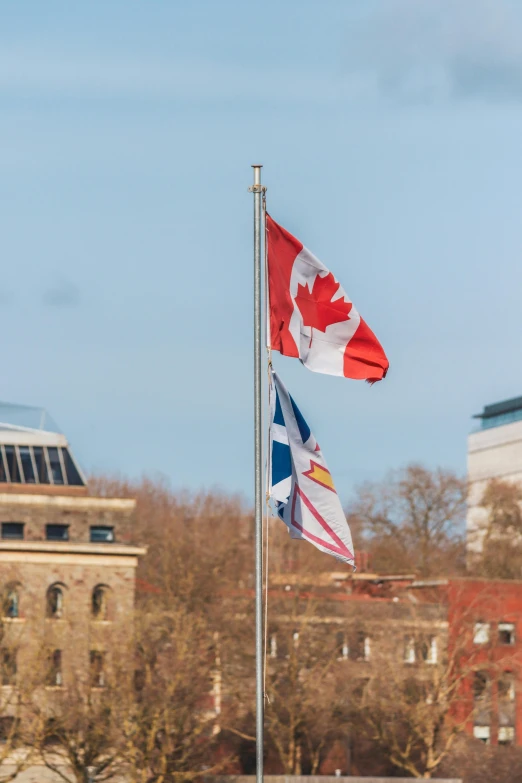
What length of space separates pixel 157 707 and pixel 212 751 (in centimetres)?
1035

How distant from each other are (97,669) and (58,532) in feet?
35.1

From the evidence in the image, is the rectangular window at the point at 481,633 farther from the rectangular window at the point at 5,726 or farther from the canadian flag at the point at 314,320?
the canadian flag at the point at 314,320

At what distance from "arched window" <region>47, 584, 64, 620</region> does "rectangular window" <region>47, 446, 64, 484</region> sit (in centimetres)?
759

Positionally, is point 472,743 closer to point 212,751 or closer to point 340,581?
point 212,751

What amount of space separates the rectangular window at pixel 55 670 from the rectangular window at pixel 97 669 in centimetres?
170

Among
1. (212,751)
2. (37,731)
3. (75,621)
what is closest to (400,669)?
(212,751)

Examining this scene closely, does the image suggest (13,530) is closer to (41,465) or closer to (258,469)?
(41,465)

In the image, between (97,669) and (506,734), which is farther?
(506,734)

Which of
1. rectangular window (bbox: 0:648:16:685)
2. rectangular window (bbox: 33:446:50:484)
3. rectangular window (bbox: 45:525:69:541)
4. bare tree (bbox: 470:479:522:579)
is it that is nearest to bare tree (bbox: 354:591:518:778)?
rectangular window (bbox: 45:525:69:541)

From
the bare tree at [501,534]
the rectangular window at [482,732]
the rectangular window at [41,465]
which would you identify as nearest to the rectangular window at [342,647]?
the rectangular window at [482,732]

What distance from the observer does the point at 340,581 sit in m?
114

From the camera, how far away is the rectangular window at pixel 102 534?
295ft

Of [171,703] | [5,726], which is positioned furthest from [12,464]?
[171,703]

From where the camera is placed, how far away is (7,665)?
78812 millimetres
